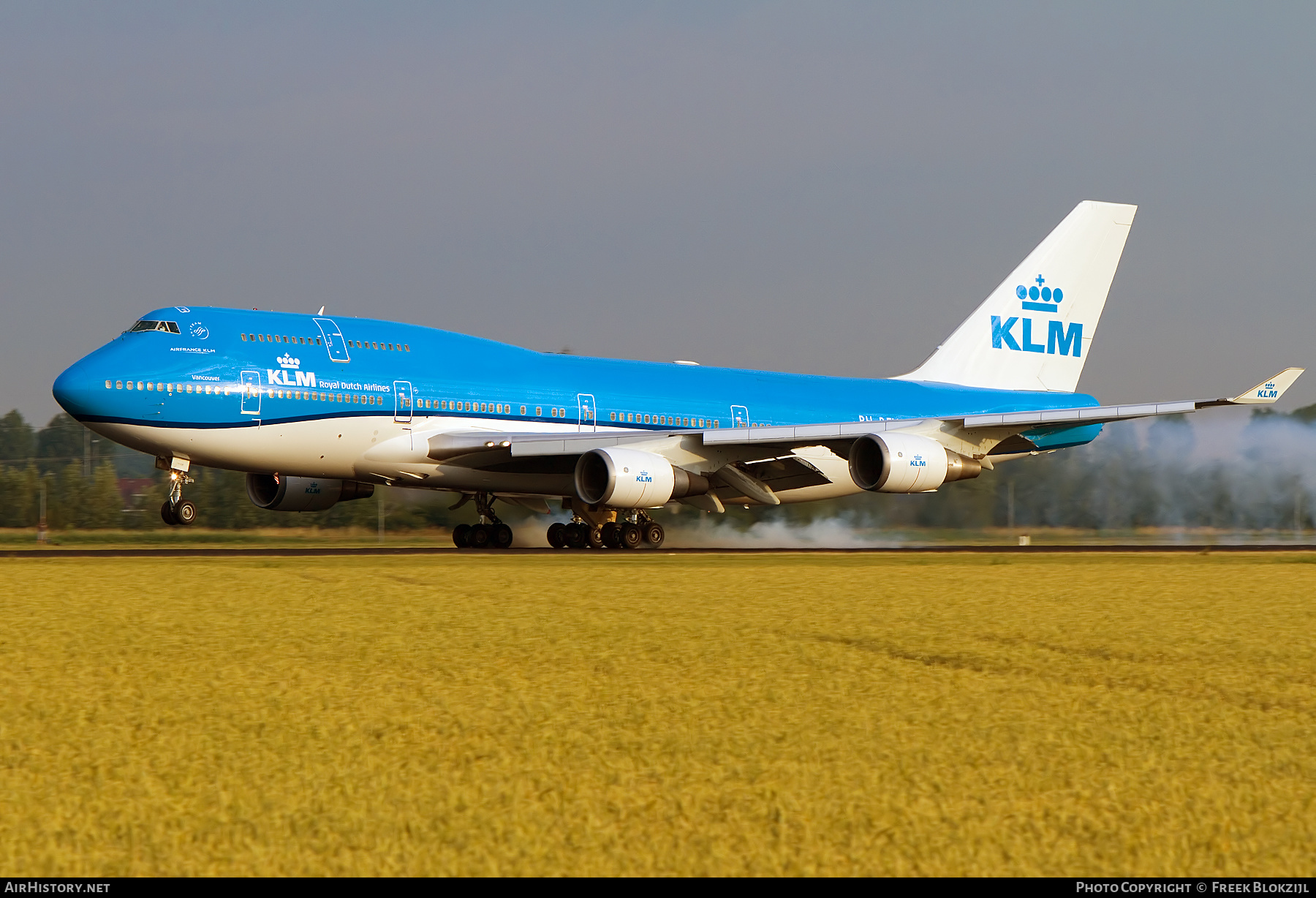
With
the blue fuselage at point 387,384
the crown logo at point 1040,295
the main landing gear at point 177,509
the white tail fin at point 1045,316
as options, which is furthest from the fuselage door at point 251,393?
the crown logo at point 1040,295

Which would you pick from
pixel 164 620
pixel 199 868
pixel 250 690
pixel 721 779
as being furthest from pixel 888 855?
pixel 164 620

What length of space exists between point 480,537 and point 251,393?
24.1ft

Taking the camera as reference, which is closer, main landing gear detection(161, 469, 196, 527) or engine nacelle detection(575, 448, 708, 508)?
main landing gear detection(161, 469, 196, 527)

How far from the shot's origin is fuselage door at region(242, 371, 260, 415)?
2458 cm

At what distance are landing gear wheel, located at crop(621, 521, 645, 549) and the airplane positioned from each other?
37mm

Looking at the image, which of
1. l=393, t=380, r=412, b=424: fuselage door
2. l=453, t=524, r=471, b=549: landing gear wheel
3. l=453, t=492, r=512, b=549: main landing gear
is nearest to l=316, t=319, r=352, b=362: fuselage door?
l=393, t=380, r=412, b=424: fuselage door

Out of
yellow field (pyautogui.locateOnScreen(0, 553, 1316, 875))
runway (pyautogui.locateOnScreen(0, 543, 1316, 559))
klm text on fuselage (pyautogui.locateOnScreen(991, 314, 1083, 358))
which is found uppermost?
klm text on fuselage (pyautogui.locateOnScreen(991, 314, 1083, 358))

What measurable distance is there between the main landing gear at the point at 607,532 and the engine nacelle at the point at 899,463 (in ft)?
14.9

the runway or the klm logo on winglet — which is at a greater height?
the klm logo on winglet

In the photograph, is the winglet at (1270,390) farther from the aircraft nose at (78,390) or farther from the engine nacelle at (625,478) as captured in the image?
the aircraft nose at (78,390)

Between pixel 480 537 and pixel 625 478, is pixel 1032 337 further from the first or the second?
pixel 480 537

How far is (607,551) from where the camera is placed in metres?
26.2

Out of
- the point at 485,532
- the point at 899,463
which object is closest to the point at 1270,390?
the point at 899,463

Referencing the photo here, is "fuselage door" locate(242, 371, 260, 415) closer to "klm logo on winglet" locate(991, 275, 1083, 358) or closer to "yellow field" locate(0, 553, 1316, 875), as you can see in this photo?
"yellow field" locate(0, 553, 1316, 875)
